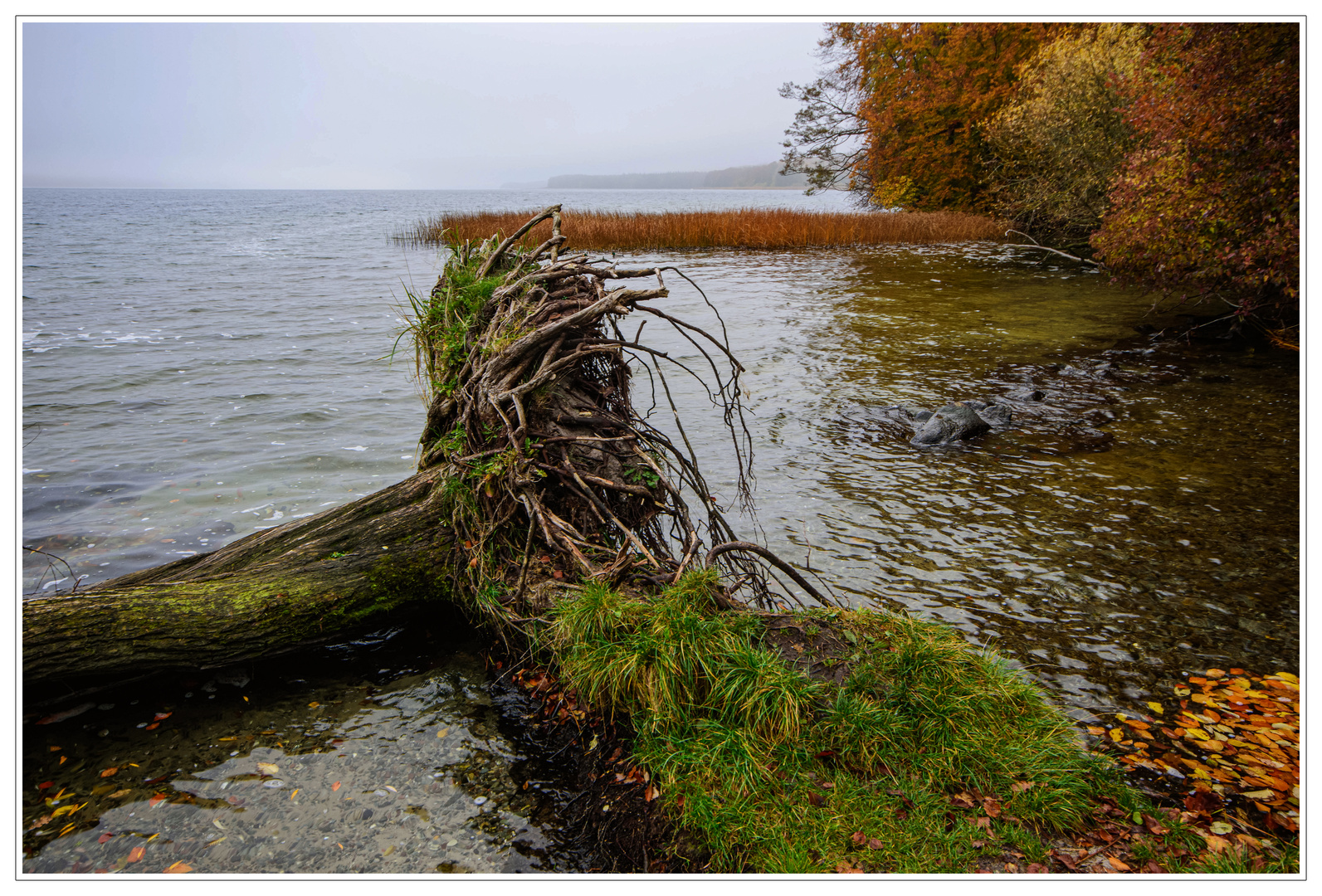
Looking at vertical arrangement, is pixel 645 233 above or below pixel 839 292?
above

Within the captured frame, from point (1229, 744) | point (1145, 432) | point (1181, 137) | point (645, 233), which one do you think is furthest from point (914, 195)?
point (1229, 744)

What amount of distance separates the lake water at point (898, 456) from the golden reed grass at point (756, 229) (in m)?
11.2

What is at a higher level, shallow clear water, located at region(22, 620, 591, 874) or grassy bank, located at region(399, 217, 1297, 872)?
grassy bank, located at region(399, 217, 1297, 872)

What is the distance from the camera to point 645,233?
28.2 metres

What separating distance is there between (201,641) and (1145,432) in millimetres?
9404

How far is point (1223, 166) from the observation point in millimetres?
9422

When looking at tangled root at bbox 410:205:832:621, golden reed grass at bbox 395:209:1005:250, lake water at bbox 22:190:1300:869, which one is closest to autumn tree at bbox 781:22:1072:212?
golden reed grass at bbox 395:209:1005:250

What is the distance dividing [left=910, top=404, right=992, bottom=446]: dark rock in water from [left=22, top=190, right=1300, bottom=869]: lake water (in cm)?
23

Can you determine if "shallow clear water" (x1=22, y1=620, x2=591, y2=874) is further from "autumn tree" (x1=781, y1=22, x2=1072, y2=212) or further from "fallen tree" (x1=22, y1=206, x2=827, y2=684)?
"autumn tree" (x1=781, y1=22, x2=1072, y2=212)

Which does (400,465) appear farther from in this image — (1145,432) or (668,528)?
(1145,432)

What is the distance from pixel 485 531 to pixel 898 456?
5206 millimetres

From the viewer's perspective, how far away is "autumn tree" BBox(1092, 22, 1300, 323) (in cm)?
843

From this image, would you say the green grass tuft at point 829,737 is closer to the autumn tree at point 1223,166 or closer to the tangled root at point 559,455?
the tangled root at point 559,455
